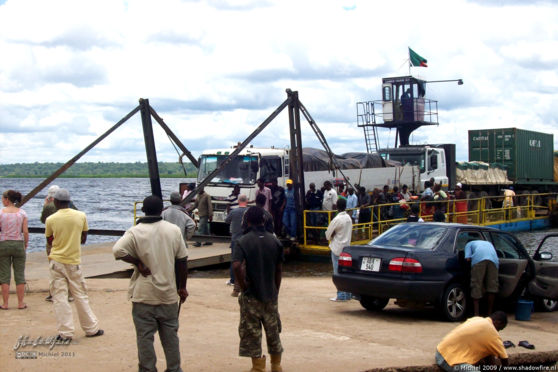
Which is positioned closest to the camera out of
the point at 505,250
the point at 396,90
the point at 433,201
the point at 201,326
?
the point at 201,326

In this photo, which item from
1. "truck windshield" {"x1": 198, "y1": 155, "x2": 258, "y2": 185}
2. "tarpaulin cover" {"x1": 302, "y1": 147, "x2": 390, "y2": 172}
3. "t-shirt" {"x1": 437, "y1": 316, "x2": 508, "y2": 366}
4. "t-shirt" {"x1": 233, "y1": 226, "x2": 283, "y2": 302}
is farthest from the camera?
"tarpaulin cover" {"x1": 302, "y1": 147, "x2": 390, "y2": 172}

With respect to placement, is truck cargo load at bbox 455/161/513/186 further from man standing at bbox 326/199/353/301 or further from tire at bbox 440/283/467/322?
tire at bbox 440/283/467/322

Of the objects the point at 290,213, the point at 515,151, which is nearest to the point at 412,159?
the point at 515,151

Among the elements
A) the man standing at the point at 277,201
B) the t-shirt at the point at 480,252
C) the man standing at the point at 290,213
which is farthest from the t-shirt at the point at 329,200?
the t-shirt at the point at 480,252

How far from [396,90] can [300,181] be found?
57.1 feet

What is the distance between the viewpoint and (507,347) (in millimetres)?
7633

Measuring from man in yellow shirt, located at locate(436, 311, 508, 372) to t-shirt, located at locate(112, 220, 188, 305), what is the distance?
2.64 metres

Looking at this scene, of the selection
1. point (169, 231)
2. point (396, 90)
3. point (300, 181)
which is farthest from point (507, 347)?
point (396, 90)

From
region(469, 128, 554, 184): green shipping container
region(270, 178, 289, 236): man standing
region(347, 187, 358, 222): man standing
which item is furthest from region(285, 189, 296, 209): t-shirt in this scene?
region(469, 128, 554, 184): green shipping container

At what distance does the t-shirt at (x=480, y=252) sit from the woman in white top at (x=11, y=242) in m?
5.86

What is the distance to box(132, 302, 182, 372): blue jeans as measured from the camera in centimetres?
552

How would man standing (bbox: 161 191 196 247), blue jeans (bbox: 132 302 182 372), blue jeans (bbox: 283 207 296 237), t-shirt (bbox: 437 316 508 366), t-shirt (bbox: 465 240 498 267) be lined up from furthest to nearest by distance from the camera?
1. blue jeans (bbox: 283 207 296 237)
2. man standing (bbox: 161 191 196 247)
3. t-shirt (bbox: 465 240 498 267)
4. t-shirt (bbox: 437 316 508 366)
5. blue jeans (bbox: 132 302 182 372)

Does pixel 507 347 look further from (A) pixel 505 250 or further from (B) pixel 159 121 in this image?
(B) pixel 159 121

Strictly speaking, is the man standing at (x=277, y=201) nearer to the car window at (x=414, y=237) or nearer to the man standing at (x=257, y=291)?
the car window at (x=414, y=237)
